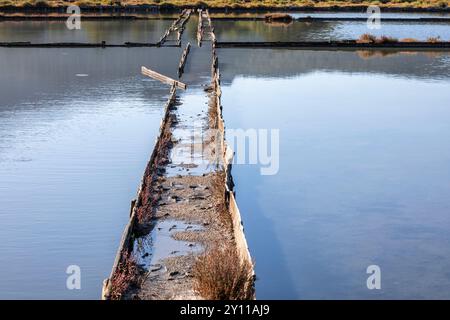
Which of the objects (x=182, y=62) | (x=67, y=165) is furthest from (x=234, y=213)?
(x=182, y=62)

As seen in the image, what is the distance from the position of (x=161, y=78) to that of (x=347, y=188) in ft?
35.9

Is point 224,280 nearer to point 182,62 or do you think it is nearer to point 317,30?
point 182,62

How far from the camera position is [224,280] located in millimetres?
7141

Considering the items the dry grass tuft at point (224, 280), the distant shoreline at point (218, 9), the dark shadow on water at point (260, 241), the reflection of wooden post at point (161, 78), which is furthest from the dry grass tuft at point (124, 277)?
the distant shoreline at point (218, 9)

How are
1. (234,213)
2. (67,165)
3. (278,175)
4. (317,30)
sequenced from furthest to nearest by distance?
1. (317,30)
2. (67,165)
3. (278,175)
4. (234,213)

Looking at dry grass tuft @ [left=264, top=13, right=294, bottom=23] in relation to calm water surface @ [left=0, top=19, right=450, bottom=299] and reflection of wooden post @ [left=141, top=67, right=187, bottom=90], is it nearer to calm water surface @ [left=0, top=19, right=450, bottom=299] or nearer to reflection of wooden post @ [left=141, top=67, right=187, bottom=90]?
calm water surface @ [left=0, top=19, right=450, bottom=299]

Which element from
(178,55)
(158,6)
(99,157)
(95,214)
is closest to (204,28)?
(178,55)

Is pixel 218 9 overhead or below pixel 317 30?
overhead

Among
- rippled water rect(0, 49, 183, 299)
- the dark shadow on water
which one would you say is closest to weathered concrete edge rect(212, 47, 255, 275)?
the dark shadow on water

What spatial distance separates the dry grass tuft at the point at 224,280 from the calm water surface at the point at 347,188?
967 millimetres

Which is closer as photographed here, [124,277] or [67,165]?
[124,277]

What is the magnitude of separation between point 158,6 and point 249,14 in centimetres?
567

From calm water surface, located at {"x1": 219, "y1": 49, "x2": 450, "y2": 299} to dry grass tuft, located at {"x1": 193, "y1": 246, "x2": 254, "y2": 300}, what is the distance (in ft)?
3.17
